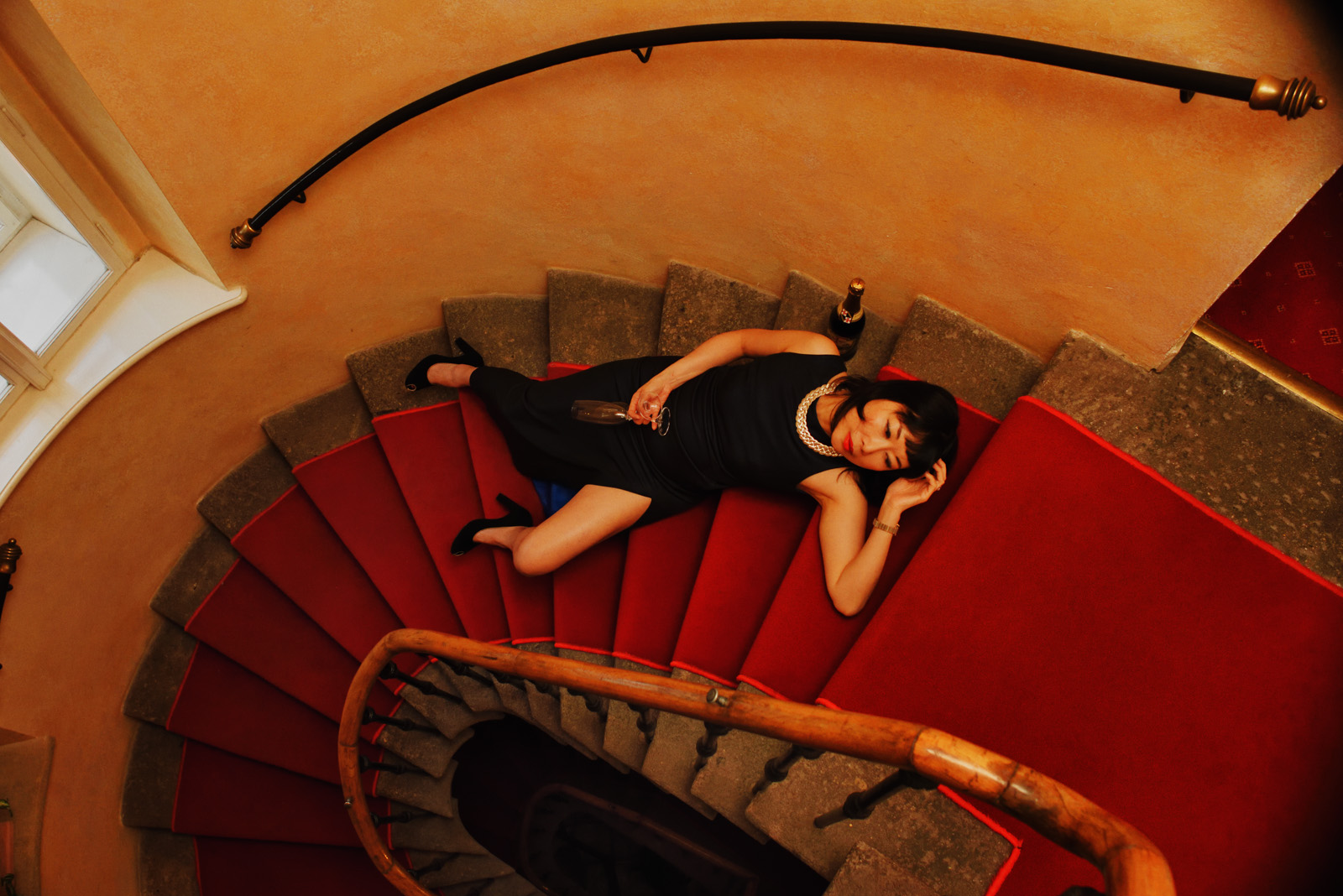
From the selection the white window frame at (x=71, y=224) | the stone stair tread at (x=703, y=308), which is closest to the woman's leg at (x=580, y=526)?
the stone stair tread at (x=703, y=308)

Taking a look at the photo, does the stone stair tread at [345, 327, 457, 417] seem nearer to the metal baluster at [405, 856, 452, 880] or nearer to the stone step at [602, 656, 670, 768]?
the stone step at [602, 656, 670, 768]

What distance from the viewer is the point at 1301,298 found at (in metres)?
2.07

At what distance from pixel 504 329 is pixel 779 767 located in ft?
7.03

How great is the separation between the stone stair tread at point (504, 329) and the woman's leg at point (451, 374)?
185 mm

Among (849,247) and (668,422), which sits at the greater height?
(849,247)

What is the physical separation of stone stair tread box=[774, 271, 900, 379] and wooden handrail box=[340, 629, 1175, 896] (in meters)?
1.42

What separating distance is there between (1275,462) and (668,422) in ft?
5.43

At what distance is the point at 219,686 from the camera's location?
2.99 m

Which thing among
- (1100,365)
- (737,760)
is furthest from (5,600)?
(1100,365)

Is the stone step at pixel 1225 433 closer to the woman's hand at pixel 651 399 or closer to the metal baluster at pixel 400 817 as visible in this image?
the woman's hand at pixel 651 399

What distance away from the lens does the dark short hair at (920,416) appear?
1.94m

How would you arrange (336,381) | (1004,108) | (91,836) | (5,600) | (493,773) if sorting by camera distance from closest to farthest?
(1004,108) → (5,600) → (91,836) → (336,381) → (493,773)

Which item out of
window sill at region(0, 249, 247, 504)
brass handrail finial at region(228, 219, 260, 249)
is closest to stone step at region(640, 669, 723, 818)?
brass handrail finial at region(228, 219, 260, 249)

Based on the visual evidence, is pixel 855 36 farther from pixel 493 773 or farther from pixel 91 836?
pixel 91 836
